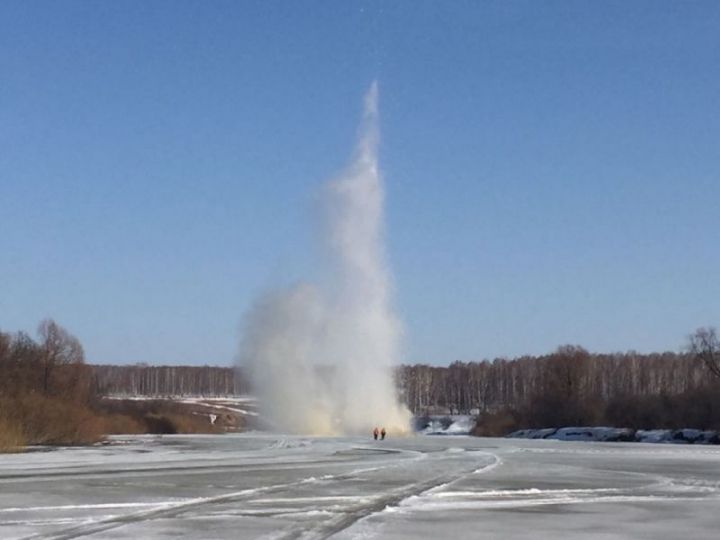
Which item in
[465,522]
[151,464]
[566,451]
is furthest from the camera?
[566,451]

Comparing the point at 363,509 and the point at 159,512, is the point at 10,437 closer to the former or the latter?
the point at 159,512

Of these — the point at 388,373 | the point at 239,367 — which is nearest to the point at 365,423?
the point at 388,373

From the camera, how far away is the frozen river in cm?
1489

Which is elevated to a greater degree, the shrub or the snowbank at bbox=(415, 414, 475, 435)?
the shrub

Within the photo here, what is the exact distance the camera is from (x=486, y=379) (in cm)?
14962

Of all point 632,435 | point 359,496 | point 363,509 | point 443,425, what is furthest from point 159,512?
point 443,425

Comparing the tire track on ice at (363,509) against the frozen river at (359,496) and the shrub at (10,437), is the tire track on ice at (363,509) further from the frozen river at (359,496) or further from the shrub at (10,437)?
the shrub at (10,437)

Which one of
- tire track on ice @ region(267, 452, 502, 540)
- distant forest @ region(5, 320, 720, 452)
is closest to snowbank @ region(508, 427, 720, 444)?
distant forest @ region(5, 320, 720, 452)

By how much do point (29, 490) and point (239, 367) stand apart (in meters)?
51.2

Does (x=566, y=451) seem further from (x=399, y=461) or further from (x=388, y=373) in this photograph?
(x=388, y=373)

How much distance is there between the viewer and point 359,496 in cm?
1964

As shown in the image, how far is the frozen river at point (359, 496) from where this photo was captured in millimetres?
14891

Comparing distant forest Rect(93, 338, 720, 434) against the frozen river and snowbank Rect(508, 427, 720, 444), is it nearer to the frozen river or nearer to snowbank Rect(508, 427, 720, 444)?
snowbank Rect(508, 427, 720, 444)

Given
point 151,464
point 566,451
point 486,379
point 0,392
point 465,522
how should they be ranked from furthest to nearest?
point 486,379 < point 0,392 < point 566,451 < point 151,464 < point 465,522
